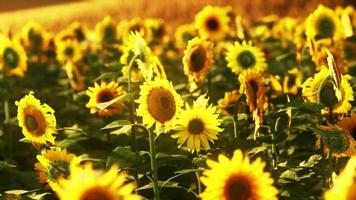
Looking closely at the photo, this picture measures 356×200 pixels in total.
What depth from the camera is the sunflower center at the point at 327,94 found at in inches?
116

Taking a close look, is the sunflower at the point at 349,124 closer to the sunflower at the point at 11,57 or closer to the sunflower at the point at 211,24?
the sunflower at the point at 211,24

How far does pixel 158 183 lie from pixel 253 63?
1.35 metres

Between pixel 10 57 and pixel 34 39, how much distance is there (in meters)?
1.48

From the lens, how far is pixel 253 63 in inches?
162

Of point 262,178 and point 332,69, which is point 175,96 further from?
point 262,178

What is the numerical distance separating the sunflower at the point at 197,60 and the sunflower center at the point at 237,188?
63.0 inches

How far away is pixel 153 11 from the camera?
13898mm

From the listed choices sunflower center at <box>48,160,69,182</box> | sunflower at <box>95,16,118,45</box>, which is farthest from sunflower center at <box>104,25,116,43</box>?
sunflower center at <box>48,160,69,182</box>

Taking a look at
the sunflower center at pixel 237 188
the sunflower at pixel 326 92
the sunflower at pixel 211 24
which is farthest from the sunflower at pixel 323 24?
the sunflower center at pixel 237 188

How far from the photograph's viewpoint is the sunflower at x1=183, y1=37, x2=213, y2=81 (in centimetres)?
360

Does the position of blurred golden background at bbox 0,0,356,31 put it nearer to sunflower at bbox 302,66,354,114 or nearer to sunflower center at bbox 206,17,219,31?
sunflower center at bbox 206,17,219,31

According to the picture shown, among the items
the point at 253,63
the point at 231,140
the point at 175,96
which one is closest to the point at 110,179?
the point at 175,96

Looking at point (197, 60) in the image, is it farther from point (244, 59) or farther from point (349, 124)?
point (349, 124)

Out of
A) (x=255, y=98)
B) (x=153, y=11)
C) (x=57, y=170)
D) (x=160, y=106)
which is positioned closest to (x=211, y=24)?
(x=255, y=98)
